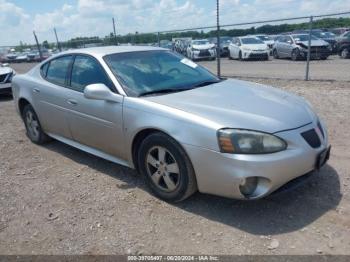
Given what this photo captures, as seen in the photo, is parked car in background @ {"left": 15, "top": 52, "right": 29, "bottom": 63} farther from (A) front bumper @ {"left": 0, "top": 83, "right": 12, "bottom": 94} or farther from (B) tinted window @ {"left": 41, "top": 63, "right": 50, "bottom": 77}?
(B) tinted window @ {"left": 41, "top": 63, "right": 50, "bottom": 77}

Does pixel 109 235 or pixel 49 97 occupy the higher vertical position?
pixel 49 97

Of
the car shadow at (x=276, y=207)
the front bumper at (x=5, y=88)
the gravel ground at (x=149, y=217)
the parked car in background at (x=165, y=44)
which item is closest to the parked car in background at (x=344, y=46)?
the parked car in background at (x=165, y=44)

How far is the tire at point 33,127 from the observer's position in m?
5.49

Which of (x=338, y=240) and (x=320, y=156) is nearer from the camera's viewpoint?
(x=338, y=240)

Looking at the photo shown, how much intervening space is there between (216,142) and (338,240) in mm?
1245

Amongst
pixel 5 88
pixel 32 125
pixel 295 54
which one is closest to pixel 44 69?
pixel 32 125

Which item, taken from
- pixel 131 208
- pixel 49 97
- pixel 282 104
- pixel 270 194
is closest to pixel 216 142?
pixel 270 194

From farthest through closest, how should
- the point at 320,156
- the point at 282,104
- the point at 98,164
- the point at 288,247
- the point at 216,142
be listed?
the point at 98,164, the point at 282,104, the point at 320,156, the point at 216,142, the point at 288,247

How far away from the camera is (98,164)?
4.76 meters

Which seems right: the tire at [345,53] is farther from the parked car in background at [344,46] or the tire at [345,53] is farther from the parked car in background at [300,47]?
the parked car in background at [300,47]

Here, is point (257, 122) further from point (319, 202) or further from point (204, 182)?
point (319, 202)

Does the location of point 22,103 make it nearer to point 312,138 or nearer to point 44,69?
point 44,69

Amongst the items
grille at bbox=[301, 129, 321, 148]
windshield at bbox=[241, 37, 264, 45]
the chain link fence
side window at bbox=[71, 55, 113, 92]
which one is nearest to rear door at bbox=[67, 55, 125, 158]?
side window at bbox=[71, 55, 113, 92]

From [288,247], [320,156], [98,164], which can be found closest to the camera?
[288,247]
